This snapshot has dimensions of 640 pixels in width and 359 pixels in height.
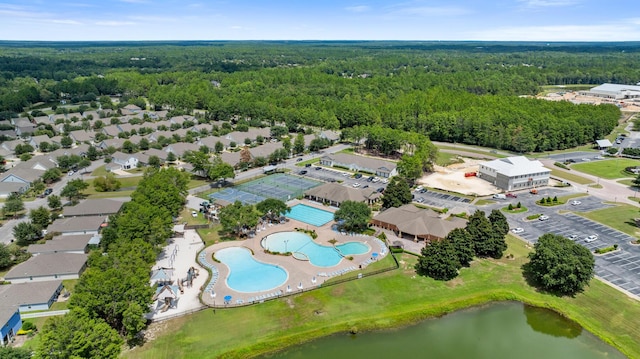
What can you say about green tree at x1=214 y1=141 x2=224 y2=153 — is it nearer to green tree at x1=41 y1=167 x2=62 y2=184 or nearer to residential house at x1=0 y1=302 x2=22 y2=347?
green tree at x1=41 y1=167 x2=62 y2=184

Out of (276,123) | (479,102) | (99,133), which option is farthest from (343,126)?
(99,133)

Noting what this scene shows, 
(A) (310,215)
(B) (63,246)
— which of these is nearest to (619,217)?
(A) (310,215)

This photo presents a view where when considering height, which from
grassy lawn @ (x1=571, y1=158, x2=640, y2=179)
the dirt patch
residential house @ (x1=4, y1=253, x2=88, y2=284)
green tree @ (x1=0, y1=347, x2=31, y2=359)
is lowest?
the dirt patch

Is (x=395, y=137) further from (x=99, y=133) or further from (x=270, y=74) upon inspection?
(x=270, y=74)

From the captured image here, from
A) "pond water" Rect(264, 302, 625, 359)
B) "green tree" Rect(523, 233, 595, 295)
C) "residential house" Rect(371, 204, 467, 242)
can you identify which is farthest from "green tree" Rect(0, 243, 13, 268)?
"green tree" Rect(523, 233, 595, 295)

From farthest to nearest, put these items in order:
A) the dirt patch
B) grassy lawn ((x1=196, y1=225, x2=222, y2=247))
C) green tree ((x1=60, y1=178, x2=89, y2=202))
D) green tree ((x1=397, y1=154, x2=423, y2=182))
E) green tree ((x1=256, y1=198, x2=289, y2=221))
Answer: green tree ((x1=397, y1=154, x2=423, y2=182))
the dirt patch
green tree ((x1=60, y1=178, x2=89, y2=202))
green tree ((x1=256, y1=198, x2=289, y2=221))
grassy lawn ((x1=196, y1=225, x2=222, y2=247))

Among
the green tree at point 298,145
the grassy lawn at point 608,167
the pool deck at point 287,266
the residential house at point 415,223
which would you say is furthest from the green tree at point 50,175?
the grassy lawn at point 608,167
